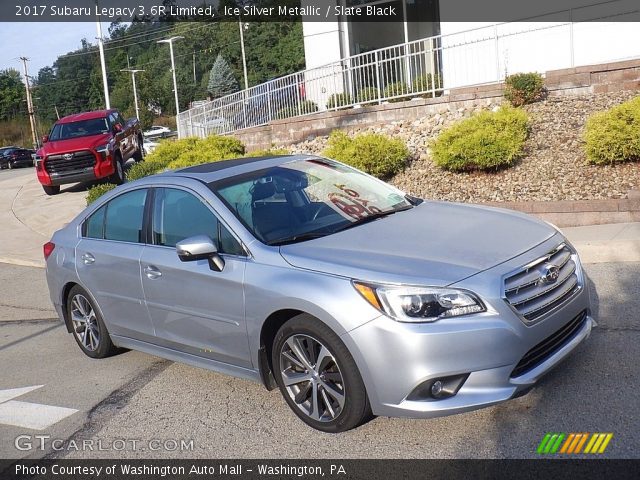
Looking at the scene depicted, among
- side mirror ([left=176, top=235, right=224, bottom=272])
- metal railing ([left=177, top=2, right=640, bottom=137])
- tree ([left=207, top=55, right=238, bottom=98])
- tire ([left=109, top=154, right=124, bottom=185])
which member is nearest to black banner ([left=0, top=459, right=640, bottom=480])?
side mirror ([left=176, top=235, right=224, bottom=272])

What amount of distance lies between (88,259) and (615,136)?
22.1 feet

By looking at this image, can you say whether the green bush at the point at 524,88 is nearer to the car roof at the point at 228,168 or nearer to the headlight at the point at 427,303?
the car roof at the point at 228,168

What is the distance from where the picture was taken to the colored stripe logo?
3865 millimetres

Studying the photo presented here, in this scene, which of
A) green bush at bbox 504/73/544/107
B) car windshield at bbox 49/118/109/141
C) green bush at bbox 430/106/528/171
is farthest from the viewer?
car windshield at bbox 49/118/109/141

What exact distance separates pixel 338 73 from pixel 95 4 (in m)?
16.5

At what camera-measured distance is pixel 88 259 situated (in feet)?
20.1

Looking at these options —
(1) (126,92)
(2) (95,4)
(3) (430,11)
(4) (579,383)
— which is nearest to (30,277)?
(4) (579,383)

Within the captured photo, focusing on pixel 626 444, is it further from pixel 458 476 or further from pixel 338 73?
pixel 338 73

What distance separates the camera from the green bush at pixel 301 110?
57.5 feet

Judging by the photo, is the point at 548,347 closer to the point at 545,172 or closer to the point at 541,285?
the point at 541,285

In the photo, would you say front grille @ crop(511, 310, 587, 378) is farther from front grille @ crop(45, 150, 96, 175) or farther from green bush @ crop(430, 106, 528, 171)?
front grille @ crop(45, 150, 96, 175)

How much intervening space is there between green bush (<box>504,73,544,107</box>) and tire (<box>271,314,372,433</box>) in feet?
30.2

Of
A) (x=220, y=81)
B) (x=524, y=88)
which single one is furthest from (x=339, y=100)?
(x=220, y=81)

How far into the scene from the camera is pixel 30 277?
1090 cm
